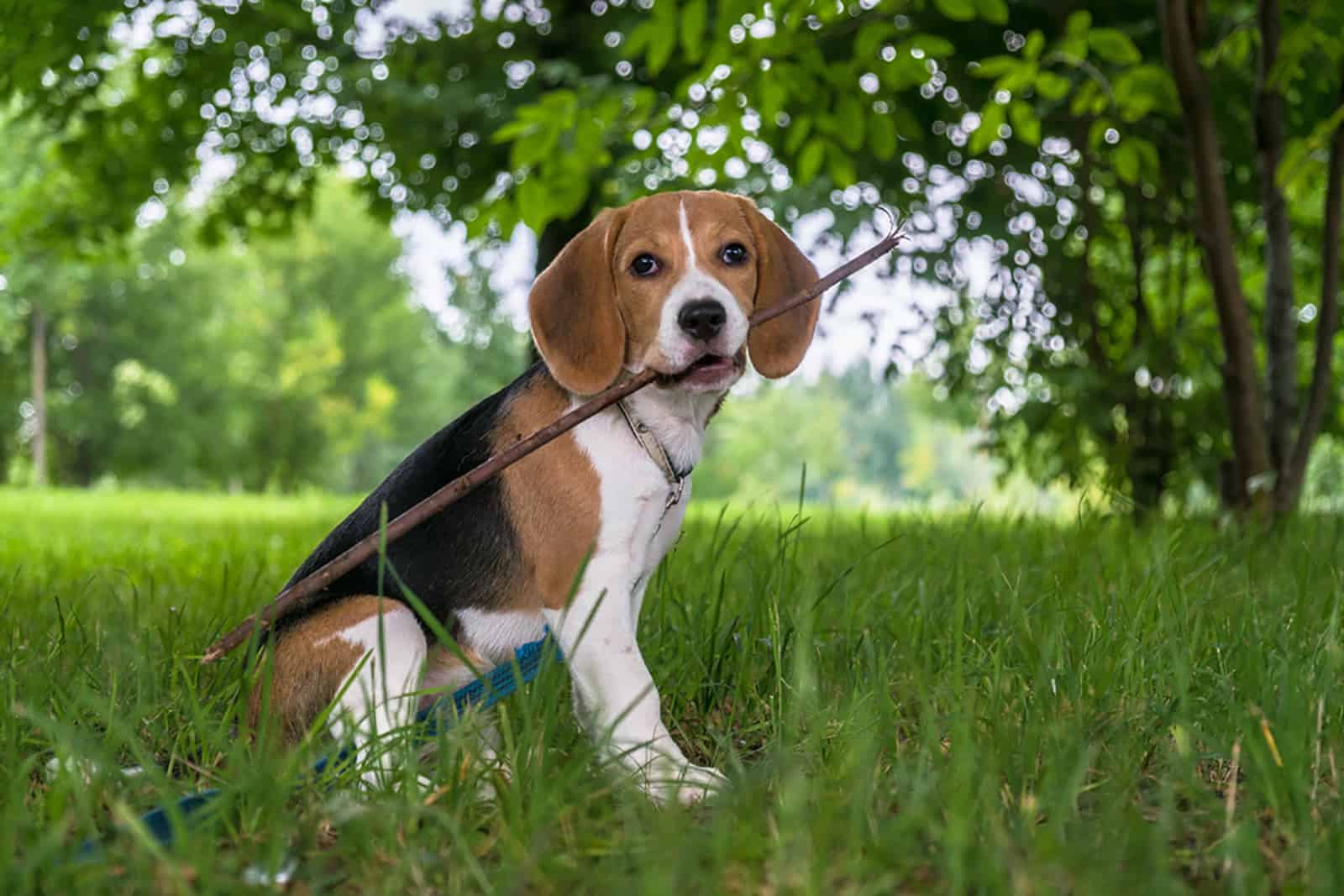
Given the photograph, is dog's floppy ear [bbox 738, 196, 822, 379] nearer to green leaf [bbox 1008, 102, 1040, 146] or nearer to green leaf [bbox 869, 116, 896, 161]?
green leaf [bbox 869, 116, 896, 161]

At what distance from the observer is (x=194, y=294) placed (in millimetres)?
38594

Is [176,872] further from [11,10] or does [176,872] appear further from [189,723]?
[11,10]

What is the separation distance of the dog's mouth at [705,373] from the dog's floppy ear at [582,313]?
14 centimetres

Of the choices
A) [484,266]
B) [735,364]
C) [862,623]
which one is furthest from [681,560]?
[484,266]

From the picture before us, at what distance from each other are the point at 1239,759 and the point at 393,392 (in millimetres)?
→ 42363

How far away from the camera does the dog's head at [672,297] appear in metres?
2.69

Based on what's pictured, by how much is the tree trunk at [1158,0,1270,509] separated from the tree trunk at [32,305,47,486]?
33.9 metres

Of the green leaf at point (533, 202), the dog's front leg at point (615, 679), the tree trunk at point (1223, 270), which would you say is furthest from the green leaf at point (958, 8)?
the dog's front leg at point (615, 679)

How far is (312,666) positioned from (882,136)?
3.80m

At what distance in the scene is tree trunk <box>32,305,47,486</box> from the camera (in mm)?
35000

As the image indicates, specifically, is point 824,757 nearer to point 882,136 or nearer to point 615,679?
point 615,679

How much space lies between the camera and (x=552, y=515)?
9.07 ft

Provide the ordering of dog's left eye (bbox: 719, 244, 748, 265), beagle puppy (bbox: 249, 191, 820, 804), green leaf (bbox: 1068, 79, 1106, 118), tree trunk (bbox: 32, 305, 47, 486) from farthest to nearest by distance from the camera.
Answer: tree trunk (bbox: 32, 305, 47, 486), green leaf (bbox: 1068, 79, 1106, 118), dog's left eye (bbox: 719, 244, 748, 265), beagle puppy (bbox: 249, 191, 820, 804)

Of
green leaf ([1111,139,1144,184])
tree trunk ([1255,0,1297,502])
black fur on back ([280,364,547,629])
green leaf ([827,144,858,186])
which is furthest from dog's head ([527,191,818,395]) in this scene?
tree trunk ([1255,0,1297,502])
